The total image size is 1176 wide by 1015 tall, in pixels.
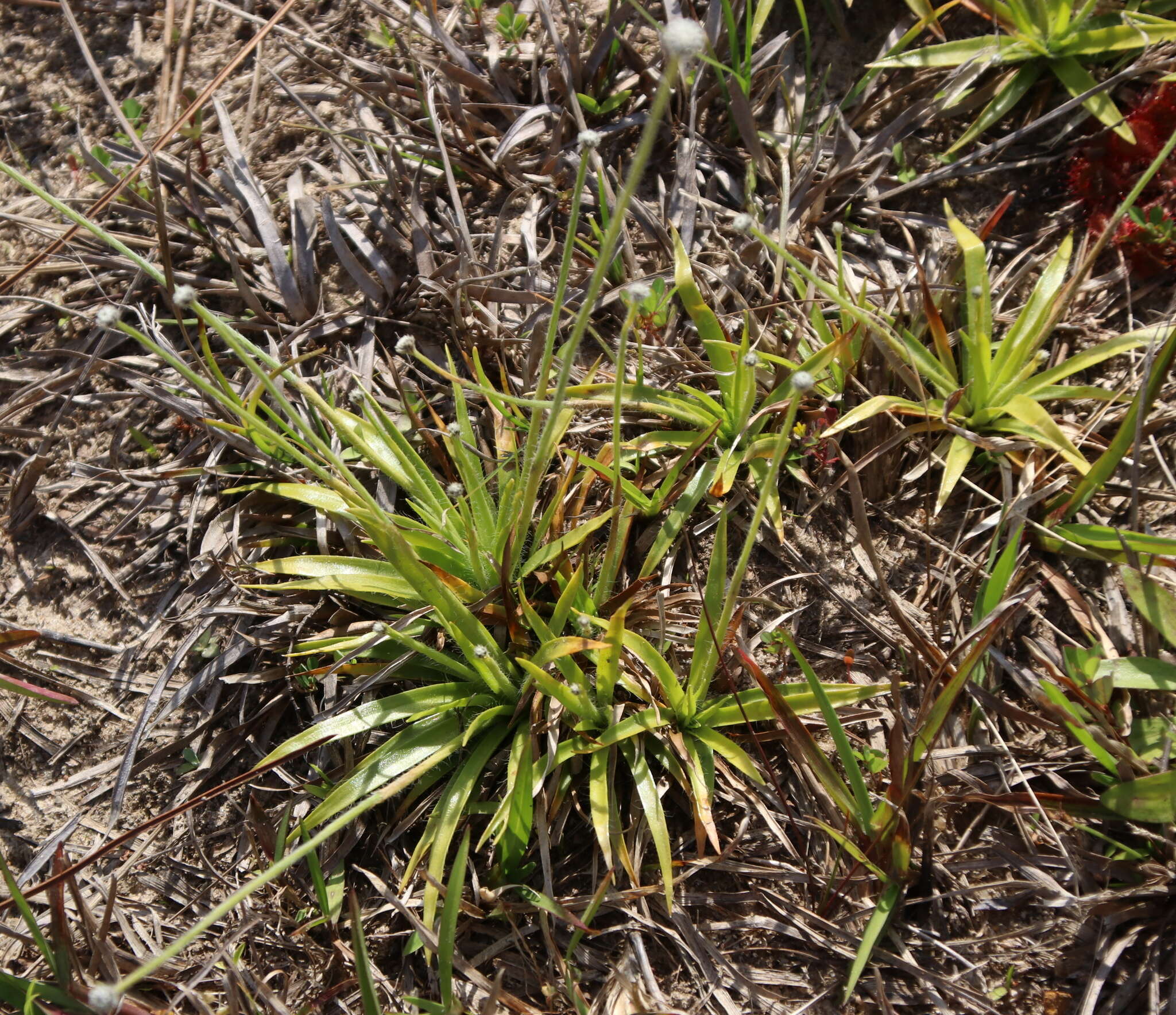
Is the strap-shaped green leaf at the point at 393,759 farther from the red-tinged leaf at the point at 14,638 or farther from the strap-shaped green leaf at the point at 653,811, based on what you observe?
the red-tinged leaf at the point at 14,638

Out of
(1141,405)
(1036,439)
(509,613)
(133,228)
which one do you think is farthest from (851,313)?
(133,228)

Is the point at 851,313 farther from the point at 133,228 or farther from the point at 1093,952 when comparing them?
the point at 133,228

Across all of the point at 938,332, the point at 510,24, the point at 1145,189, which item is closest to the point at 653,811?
the point at 938,332

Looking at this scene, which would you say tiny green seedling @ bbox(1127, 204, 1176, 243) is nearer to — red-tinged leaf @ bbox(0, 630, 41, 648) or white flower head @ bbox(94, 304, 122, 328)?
white flower head @ bbox(94, 304, 122, 328)

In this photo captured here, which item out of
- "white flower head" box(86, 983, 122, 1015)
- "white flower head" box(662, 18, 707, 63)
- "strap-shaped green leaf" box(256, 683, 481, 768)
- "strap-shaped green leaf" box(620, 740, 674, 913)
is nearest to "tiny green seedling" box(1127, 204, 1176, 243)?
"white flower head" box(662, 18, 707, 63)

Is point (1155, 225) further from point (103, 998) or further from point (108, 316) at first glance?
point (103, 998)
